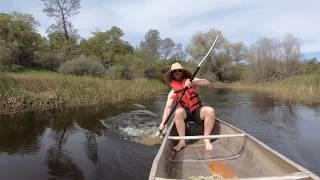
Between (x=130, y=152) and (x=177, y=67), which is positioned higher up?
(x=177, y=67)

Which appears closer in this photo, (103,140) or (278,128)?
(103,140)

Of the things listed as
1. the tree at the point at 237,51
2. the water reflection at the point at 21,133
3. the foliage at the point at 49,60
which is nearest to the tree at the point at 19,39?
the foliage at the point at 49,60

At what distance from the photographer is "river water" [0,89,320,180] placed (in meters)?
6.49

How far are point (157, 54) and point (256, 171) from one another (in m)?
49.7

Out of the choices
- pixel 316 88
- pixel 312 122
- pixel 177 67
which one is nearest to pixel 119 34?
pixel 316 88

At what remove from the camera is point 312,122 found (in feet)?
37.9

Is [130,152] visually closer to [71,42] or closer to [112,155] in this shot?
[112,155]

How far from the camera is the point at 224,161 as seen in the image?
18.9 feet

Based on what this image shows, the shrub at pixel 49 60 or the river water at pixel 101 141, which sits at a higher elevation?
the shrub at pixel 49 60

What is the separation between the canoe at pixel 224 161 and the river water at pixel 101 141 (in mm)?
830

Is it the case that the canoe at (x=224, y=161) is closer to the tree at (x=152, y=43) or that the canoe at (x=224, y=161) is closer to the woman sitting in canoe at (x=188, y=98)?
the woman sitting in canoe at (x=188, y=98)

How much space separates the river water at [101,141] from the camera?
6488mm

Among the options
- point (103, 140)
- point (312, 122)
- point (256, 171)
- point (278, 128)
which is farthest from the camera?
point (312, 122)

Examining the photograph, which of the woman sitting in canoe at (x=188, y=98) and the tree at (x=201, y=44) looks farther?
the tree at (x=201, y=44)
